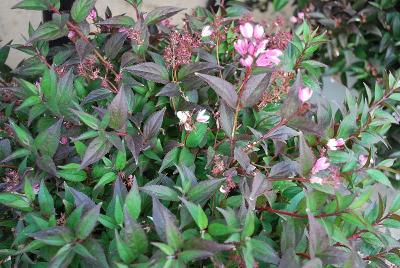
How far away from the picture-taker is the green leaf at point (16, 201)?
88cm

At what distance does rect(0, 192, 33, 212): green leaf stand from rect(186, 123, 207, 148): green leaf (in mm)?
333

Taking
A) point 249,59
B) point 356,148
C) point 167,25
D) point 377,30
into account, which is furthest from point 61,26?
point 377,30

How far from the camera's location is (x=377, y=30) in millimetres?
2131

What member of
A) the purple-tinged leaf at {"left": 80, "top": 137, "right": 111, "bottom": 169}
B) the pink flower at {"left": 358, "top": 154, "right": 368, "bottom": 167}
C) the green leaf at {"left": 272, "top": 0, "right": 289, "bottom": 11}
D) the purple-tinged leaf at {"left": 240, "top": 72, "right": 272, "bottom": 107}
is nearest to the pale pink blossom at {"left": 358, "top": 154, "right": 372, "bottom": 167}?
the pink flower at {"left": 358, "top": 154, "right": 368, "bottom": 167}

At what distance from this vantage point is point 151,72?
1033 mm

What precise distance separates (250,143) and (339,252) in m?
0.30

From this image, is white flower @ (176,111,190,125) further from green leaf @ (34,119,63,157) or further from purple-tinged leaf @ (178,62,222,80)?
green leaf @ (34,119,63,157)

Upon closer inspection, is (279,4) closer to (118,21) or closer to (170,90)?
(118,21)

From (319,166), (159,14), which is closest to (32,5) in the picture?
(159,14)

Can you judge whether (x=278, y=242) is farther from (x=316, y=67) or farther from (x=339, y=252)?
(x=316, y=67)

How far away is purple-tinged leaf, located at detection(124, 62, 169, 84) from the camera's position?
1017 millimetres

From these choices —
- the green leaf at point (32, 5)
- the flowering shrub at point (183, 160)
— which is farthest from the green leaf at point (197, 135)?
the green leaf at point (32, 5)

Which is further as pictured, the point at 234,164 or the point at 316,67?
the point at 316,67

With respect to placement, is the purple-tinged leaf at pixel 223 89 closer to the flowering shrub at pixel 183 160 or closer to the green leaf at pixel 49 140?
the flowering shrub at pixel 183 160
